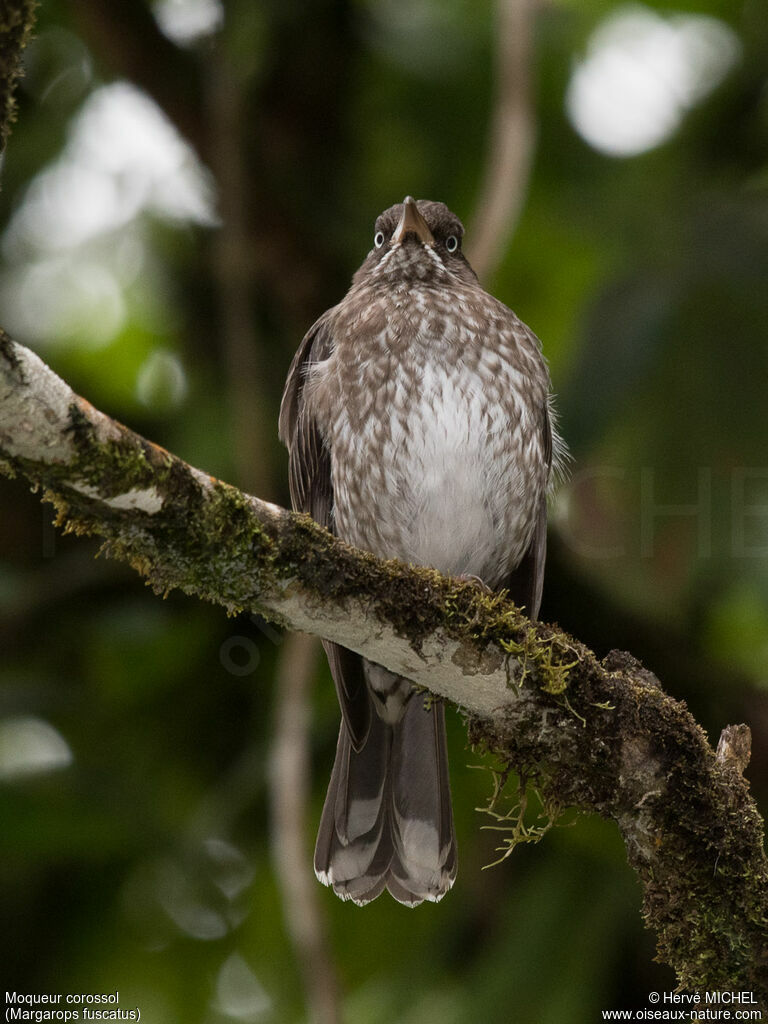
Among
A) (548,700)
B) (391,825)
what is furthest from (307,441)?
(548,700)

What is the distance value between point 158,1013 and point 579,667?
11.7 ft

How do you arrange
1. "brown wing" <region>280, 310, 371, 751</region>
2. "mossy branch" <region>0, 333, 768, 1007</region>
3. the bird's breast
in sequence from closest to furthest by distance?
"mossy branch" <region>0, 333, 768, 1007</region> → the bird's breast → "brown wing" <region>280, 310, 371, 751</region>

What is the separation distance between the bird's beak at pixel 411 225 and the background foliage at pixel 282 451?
73 centimetres

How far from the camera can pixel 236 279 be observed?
5.71m

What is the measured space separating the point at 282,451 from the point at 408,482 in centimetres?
167

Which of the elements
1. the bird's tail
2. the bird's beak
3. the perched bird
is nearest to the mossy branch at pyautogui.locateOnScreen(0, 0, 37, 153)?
the perched bird

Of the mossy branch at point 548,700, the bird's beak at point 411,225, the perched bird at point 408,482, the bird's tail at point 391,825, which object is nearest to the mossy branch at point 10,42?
the mossy branch at point 548,700

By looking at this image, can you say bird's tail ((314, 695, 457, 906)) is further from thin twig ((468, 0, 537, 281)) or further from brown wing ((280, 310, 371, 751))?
thin twig ((468, 0, 537, 281))

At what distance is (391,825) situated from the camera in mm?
4312

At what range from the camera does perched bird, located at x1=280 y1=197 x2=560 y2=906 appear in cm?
429

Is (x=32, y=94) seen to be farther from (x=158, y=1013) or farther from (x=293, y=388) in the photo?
(x=158, y=1013)

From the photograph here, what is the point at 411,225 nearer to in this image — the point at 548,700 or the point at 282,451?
the point at 282,451

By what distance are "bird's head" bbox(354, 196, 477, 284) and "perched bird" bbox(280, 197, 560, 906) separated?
0.09m

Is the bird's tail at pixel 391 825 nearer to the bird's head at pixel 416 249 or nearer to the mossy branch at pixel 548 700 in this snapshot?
the mossy branch at pixel 548 700
